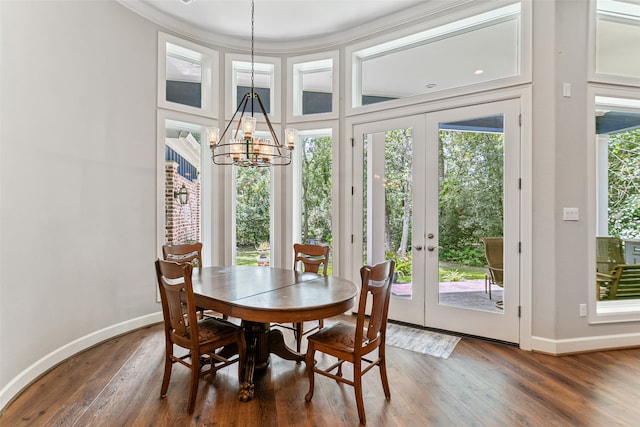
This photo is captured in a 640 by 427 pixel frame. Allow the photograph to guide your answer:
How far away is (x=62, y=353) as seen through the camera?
2.84 meters

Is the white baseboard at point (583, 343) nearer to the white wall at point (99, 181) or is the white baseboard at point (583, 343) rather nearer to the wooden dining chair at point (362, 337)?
the white wall at point (99, 181)

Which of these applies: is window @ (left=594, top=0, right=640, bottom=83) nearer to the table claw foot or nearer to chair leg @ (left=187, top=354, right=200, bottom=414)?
the table claw foot

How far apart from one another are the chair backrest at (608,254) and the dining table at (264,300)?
2.69 meters

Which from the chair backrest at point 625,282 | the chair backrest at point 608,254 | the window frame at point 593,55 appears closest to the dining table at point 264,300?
the chair backrest at point 608,254

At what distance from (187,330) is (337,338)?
103cm

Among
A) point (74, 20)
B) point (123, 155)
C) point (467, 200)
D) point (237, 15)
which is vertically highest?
point (237, 15)

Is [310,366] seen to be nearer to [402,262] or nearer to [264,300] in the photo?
[264,300]

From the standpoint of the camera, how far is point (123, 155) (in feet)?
11.5

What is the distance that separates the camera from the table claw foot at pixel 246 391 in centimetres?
224

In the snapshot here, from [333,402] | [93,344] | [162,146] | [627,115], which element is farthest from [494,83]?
[93,344]

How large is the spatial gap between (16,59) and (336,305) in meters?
2.87

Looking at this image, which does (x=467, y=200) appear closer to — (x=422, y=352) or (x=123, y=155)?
(x=422, y=352)

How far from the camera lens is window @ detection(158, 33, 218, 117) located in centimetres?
386

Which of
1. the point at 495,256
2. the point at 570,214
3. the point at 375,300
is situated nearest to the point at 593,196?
the point at 570,214
